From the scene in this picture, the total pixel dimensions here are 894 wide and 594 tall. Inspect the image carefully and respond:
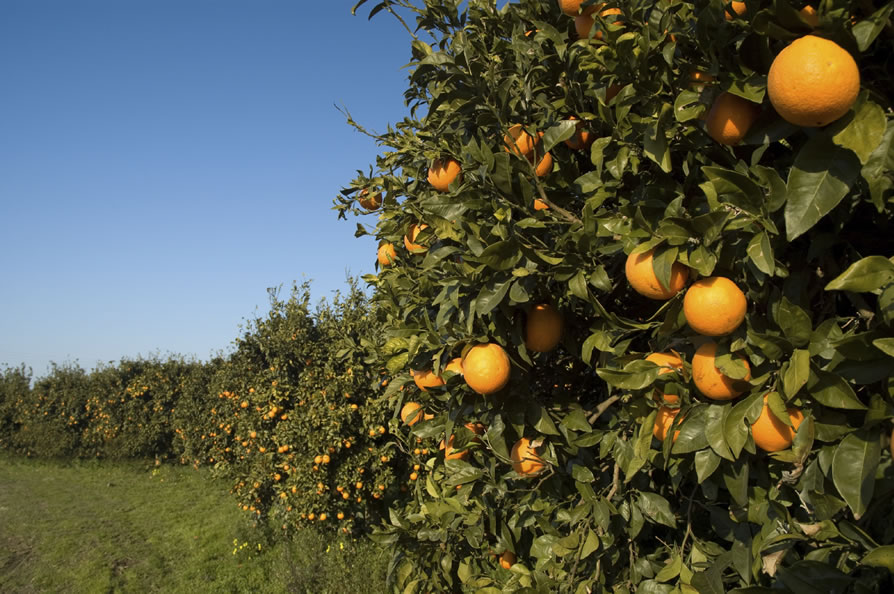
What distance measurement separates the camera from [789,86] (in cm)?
97

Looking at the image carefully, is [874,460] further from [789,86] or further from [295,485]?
[295,485]

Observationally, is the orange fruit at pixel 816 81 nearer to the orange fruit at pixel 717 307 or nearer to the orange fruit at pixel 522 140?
the orange fruit at pixel 717 307

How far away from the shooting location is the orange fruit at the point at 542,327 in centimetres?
173

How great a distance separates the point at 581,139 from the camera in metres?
1.79

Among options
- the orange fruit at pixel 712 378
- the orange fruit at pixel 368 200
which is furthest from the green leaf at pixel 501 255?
the orange fruit at pixel 368 200

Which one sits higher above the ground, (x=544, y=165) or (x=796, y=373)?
(x=544, y=165)

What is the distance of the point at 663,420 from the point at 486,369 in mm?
480

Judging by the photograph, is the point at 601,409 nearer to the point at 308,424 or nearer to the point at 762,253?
the point at 762,253

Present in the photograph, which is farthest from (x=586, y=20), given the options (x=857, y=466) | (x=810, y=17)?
(x=857, y=466)

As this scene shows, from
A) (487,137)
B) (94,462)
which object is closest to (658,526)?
(487,137)

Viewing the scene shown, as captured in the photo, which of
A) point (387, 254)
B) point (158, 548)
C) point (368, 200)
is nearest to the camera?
point (387, 254)

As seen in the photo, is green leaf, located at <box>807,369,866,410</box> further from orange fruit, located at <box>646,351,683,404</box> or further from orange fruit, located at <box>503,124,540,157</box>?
orange fruit, located at <box>503,124,540,157</box>

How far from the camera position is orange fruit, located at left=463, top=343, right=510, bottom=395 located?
1.60m

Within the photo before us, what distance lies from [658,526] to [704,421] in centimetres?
103
